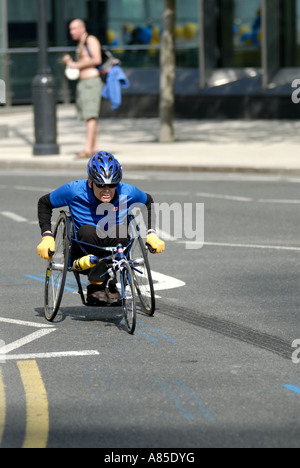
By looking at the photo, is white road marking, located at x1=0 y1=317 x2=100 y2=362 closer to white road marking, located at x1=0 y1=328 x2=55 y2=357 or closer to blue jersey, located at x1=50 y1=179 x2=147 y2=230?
white road marking, located at x1=0 y1=328 x2=55 y2=357

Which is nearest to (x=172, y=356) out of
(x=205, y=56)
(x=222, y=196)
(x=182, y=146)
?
(x=222, y=196)

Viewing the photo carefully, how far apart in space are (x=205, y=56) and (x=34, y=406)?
23.9 metres

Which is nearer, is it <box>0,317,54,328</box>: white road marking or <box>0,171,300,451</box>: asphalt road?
<box>0,171,300,451</box>: asphalt road

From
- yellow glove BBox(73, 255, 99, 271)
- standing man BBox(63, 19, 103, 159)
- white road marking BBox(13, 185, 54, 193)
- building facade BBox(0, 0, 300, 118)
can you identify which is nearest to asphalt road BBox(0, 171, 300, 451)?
yellow glove BBox(73, 255, 99, 271)

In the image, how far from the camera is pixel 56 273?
25.1 feet

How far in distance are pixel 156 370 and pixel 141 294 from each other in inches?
53.4


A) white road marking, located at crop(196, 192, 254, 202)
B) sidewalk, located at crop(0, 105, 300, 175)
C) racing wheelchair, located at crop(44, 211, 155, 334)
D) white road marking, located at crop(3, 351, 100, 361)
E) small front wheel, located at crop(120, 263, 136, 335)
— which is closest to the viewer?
white road marking, located at crop(3, 351, 100, 361)

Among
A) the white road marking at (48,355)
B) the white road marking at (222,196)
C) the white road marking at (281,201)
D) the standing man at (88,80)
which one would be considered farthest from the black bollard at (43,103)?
the white road marking at (48,355)

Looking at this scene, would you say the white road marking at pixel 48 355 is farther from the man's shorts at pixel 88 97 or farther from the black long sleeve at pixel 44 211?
the man's shorts at pixel 88 97

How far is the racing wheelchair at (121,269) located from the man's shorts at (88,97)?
11079mm

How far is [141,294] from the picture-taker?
297 inches

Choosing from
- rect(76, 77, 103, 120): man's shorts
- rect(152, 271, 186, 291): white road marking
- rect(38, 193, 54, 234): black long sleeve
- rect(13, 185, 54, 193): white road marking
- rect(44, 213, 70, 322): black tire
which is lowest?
rect(152, 271, 186, 291): white road marking

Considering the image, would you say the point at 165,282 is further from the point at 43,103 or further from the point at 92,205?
the point at 43,103

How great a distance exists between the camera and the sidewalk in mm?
18047
